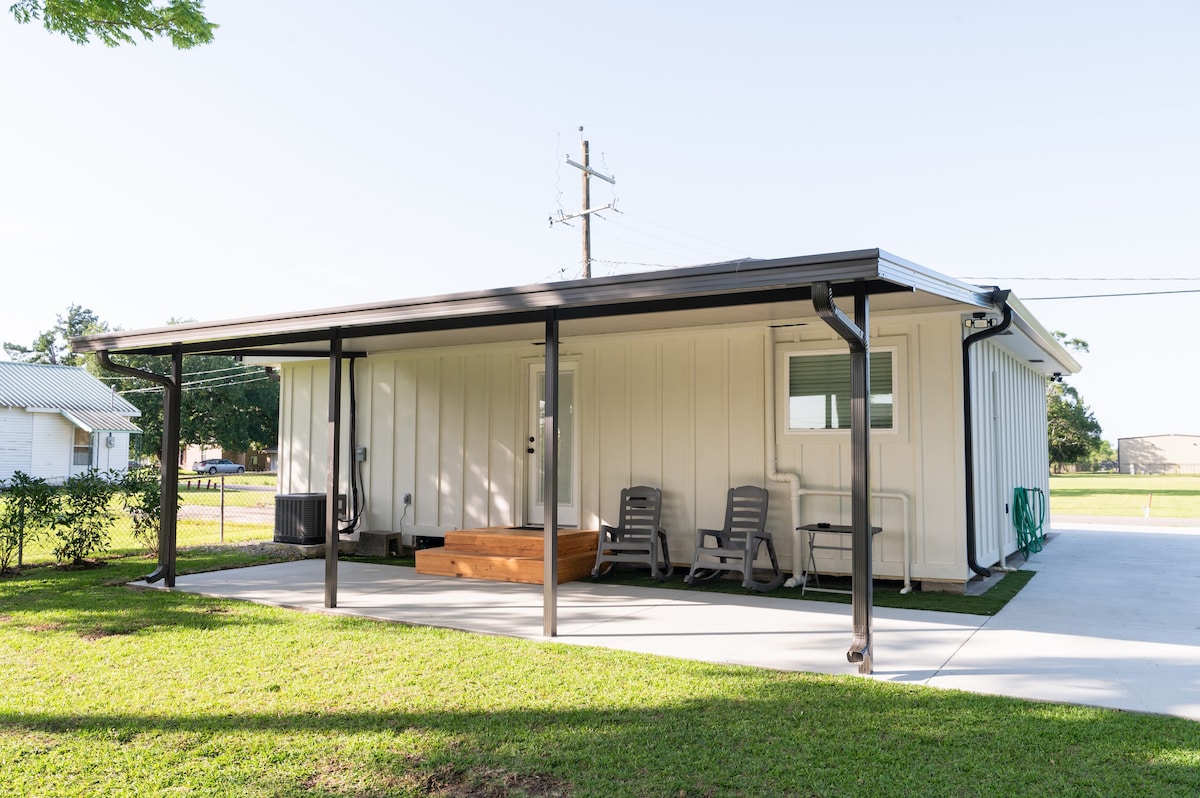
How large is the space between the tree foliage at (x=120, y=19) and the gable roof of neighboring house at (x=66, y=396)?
2003 cm

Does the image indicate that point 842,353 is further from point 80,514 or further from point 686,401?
point 80,514

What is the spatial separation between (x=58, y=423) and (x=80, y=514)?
21.0 meters

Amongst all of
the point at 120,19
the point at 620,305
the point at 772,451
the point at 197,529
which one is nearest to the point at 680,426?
the point at 772,451

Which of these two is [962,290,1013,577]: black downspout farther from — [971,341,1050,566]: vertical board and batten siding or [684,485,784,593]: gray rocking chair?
[684,485,784,593]: gray rocking chair

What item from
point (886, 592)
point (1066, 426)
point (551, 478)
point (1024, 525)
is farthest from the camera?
point (1066, 426)

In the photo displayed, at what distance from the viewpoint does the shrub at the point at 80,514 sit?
796 cm

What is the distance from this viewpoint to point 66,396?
84.5 ft

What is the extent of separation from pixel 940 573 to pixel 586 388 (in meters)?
3.68

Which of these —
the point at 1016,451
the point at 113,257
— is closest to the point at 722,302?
the point at 1016,451

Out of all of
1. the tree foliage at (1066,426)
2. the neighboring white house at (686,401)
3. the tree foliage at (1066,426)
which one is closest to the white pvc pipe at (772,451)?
the neighboring white house at (686,401)

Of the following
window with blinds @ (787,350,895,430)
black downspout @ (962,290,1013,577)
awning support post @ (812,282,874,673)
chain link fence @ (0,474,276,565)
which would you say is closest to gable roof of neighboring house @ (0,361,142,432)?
chain link fence @ (0,474,276,565)

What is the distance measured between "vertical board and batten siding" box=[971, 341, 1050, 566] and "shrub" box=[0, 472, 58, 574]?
8540 mm

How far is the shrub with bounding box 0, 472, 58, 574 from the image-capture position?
761 cm

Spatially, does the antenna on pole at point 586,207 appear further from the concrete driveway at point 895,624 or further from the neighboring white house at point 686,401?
the concrete driveway at point 895,624
